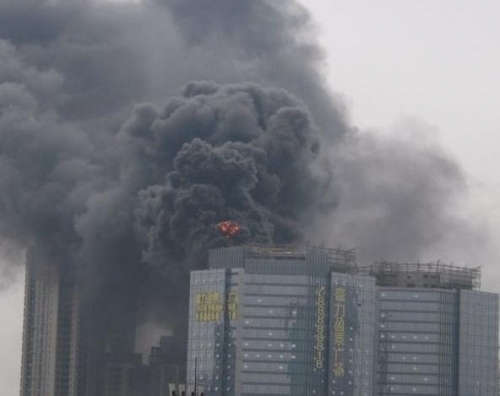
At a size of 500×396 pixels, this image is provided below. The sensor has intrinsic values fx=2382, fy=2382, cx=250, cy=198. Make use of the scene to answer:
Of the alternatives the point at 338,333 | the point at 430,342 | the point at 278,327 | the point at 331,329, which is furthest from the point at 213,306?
the point at 430,342

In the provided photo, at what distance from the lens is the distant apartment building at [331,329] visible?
186125 mm

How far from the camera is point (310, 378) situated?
610 feet

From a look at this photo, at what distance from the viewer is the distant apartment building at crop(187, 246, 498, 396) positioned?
18612 cm

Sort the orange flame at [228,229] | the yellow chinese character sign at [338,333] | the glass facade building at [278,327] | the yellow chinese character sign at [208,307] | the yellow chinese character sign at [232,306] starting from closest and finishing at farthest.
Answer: the glass facade building at [278,327] → the yellow chinese character sign at [232,306] → the yellow chinese character sign at [338,333] → the yellow chinese character sign at [208,307] → the orange flame at [228,229]

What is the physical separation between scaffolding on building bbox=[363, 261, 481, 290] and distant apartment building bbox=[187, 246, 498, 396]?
117mm

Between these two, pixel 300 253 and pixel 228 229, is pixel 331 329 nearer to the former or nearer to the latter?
pixel 300 253

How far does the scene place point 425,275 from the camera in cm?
19688

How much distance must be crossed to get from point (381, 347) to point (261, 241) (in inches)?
523

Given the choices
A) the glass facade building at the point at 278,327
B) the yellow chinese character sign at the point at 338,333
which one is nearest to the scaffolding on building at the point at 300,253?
the glass facade building at the point at 278,327

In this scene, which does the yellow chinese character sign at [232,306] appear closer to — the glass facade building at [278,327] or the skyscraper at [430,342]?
the glass facade building at [278,327]

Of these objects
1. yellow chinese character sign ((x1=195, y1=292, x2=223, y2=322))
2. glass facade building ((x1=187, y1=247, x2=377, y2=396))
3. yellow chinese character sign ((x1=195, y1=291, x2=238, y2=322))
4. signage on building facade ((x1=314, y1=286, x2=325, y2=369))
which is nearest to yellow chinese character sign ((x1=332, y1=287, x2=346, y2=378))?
glass facade building ((x1=187, y1=247, x2=377, y2=396))

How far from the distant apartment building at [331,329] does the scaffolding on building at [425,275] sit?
0.12 m

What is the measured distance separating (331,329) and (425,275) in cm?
1327

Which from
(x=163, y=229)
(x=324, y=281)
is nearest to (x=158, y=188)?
(x=163, y=229)
